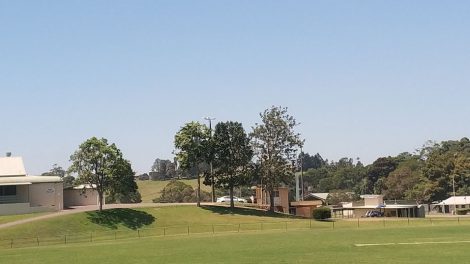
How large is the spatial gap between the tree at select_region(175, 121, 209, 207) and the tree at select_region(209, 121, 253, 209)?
2.08 meters

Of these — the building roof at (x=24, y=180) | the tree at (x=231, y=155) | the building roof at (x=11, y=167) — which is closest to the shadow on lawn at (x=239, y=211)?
the tree at (x=231, y=155)

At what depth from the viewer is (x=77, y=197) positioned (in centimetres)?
10344

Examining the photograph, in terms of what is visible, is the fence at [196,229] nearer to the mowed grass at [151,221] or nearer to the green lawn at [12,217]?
the mowed grass at [151,221]

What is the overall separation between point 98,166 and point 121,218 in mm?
9389

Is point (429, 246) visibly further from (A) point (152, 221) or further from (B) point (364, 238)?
(A) point (152, 221)

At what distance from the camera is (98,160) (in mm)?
88188

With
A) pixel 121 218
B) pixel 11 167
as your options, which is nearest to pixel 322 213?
pixel 121 218

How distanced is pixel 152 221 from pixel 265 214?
819 inches

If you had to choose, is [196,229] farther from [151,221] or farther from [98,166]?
[98,166]

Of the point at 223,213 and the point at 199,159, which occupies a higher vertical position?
the point at 199,159

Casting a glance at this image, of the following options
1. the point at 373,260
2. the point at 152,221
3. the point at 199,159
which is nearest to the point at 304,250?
the point at 373,260

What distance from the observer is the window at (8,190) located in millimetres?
92750

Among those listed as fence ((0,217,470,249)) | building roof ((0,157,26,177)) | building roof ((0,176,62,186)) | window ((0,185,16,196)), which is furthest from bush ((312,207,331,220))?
building roof ((0,157,26,177))

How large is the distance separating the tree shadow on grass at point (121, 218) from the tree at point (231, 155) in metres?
18.3
